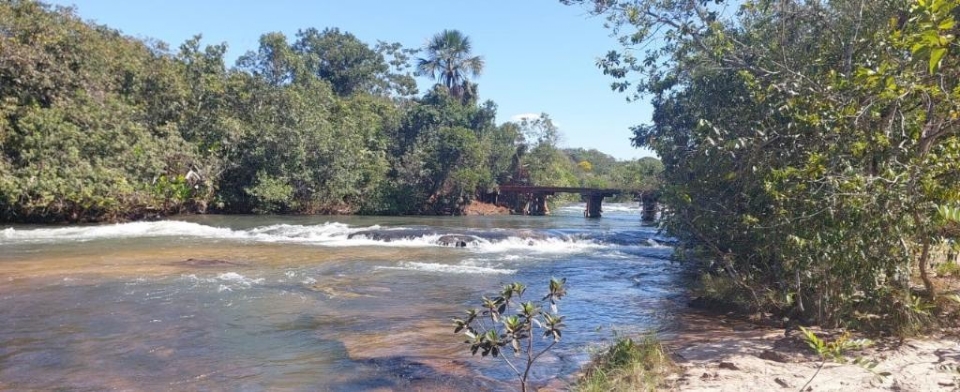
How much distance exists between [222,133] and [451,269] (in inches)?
790

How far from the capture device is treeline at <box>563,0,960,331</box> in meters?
4.96

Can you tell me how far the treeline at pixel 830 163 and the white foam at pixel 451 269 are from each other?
197 inches

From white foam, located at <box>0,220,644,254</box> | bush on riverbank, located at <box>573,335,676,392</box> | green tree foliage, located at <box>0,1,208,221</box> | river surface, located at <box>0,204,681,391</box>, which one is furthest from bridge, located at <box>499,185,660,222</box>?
bush on riverbank, located at <box>573,335,676,392</box>

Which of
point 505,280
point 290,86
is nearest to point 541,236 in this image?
point 505,280

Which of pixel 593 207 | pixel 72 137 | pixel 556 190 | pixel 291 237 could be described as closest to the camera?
pixel 291 237

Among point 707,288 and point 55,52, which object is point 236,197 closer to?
point 55,52

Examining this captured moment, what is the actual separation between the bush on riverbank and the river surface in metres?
0.49

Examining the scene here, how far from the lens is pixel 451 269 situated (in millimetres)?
13430

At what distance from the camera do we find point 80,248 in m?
15.2

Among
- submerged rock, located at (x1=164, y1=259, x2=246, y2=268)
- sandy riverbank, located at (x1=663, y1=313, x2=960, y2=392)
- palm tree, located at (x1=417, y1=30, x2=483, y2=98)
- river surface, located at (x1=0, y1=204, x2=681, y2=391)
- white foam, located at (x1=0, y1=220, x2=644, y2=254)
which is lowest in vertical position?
river surface, located at (x1=0, y1=204, x2=681, y2=391)

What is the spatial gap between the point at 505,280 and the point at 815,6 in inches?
280

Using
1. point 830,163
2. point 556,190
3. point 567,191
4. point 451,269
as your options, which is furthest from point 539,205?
point 830,163

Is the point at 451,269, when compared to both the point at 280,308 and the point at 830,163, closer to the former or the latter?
the point at 280,308

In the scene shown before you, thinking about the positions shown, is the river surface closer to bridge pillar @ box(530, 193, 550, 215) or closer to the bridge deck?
the bridge deck
